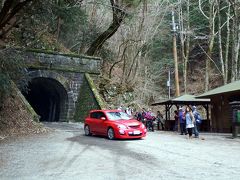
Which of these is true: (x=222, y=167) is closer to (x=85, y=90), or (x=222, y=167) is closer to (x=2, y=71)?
(x=2, y=71)

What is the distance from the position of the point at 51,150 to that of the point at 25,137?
4.91m

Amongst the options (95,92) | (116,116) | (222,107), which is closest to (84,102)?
(95,92)

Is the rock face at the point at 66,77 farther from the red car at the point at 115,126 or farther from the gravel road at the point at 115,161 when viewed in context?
the gravel road at the point at 115,161

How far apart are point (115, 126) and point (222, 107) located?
8.78 m

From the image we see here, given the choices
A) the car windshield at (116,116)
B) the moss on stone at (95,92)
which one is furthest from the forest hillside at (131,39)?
the car windshield at (116,116)

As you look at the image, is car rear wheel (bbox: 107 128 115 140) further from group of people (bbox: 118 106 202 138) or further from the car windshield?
group of people (bbox: 118 106 202 138)

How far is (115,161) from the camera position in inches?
407

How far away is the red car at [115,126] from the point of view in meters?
16.5

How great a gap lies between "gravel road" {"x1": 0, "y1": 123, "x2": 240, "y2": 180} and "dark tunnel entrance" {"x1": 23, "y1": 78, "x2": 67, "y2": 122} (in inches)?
580

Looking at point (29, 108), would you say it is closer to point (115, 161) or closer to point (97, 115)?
point (97, 115)

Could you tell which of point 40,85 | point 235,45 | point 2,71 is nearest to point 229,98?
point 235,45

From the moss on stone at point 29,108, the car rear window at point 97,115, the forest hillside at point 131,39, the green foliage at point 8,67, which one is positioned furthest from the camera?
the moss on stone at point 29,108

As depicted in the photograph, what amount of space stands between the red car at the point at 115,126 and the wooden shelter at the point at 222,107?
6123mm

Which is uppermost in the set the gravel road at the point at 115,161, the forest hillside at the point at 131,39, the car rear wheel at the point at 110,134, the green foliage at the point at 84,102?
the forest hillside at the point at 131,39
